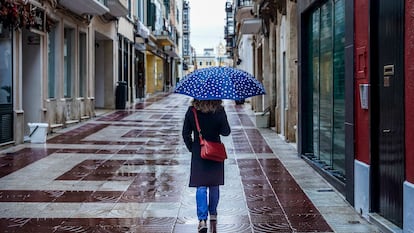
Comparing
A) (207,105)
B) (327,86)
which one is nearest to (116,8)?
(327,86)

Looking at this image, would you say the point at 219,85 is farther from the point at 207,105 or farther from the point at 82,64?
the point at 82,64

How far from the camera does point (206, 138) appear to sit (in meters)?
5.91

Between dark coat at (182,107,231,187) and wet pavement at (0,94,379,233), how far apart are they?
2.05 feet

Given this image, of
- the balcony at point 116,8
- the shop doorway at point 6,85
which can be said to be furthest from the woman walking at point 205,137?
the balcony at point 116,8

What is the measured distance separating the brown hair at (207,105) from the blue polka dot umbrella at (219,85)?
167mm

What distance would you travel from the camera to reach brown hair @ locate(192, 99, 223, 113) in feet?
19.2

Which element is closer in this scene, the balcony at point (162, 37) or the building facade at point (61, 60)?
the building facade at point (61, 60)

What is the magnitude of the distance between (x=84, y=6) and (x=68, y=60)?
1995 millimetres

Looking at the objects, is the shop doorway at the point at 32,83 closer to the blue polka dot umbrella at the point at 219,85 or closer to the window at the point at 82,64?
the window at the point at 82,64

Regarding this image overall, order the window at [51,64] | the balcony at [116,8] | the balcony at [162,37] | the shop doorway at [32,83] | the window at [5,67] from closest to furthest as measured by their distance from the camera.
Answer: the window at [5,67]
the shop doorway at [32,83]
the window at [51,64]
the balcony at [116,8]
the balcony at [162,37]

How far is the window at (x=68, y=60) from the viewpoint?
19016mm

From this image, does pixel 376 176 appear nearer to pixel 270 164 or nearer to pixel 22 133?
pixel 270 164

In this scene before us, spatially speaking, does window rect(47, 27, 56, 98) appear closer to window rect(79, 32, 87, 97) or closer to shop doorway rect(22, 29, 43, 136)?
shop doorway rect(22, 29, 43, 136)

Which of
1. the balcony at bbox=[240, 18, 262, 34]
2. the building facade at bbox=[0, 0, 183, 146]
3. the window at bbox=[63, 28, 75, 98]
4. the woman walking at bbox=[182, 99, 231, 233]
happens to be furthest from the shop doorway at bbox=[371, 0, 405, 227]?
the balcony at bbox=[240, 18, 262, 34]
